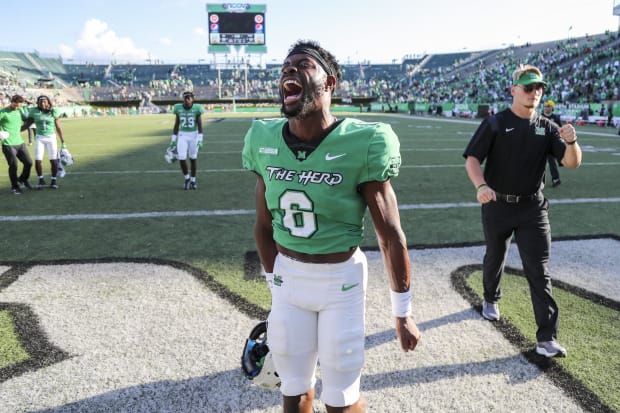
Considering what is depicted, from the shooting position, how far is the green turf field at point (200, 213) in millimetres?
5543

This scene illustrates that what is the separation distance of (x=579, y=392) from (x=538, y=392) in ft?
0.79

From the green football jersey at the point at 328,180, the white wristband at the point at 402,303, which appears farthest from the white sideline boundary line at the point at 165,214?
the white wristband at the point at 402,303

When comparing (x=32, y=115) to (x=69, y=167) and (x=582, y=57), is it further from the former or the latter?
(x=582, y=57)

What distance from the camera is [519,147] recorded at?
11.6 ft

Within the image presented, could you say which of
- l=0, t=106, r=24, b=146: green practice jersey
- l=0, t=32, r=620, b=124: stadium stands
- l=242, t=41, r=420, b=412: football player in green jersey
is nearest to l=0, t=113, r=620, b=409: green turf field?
l=0, t=106, r=24, b=146: green practice jersey

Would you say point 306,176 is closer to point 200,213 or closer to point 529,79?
point 529,79

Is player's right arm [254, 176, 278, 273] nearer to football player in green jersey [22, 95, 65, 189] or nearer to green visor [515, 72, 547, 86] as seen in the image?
green visor [515, 72, 547, 86]

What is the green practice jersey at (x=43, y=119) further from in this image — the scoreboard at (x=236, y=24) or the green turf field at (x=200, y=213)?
the scoreboard at (x=236, y=24)

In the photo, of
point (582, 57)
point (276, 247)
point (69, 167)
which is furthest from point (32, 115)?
point (582, 57)

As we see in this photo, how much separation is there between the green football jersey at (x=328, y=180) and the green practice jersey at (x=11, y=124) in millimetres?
8980

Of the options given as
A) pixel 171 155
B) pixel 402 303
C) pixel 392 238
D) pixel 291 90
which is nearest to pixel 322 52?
pixel 291 90

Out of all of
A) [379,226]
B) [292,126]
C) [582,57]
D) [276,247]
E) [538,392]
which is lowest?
[538,392]

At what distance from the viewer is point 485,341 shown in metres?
3.53

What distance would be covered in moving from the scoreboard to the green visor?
54.7m
